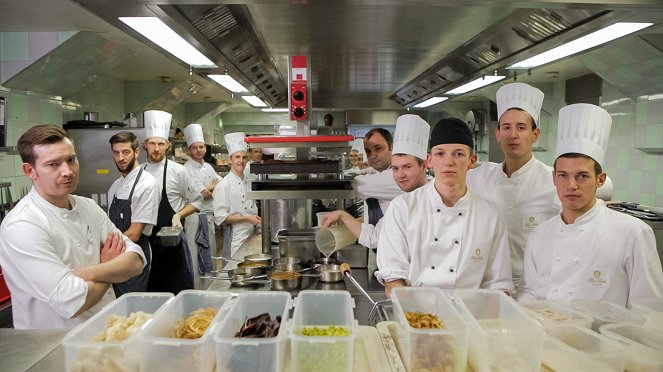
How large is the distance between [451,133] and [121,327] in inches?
52.3

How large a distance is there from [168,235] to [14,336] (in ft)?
6.70

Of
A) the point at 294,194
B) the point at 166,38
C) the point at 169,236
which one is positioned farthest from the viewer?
the point at 169,236

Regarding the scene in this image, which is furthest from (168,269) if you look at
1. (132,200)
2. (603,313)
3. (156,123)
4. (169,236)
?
(603,313)

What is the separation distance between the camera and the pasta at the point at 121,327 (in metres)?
0.93

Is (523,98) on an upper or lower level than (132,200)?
upper

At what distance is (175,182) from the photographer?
3.81 metres

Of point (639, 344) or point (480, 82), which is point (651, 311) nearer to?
point (639, 344)

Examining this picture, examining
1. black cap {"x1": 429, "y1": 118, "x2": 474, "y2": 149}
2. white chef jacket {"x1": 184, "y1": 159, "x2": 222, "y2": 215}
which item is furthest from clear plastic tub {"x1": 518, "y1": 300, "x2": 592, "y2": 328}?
white chef jacket {"x1": 184, "y1": 159, "x2": 222, "y2": 215}

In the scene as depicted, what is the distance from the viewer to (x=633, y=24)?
1.66m

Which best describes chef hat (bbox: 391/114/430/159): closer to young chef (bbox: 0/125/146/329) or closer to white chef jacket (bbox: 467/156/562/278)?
white chef jacket (bbox: 467/156/562/278)

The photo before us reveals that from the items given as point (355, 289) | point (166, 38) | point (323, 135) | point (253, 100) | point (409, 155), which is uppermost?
point (253, 100)

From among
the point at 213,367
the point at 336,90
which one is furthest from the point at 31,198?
the point at 336,90

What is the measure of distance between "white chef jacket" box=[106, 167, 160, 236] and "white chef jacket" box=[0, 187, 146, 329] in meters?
1.15

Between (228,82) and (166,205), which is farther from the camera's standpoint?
(166,205)
